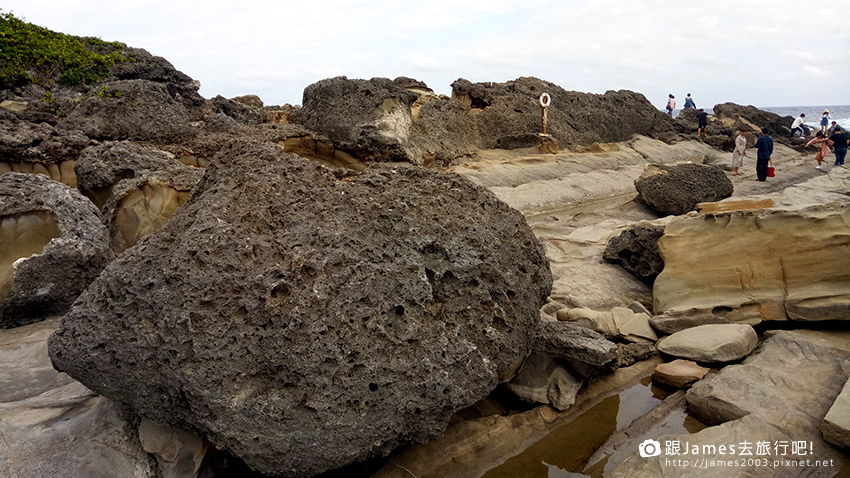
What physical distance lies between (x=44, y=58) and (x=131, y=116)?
12.2ft

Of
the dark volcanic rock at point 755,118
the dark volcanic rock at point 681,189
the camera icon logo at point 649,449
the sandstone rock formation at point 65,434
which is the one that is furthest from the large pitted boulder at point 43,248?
the dark volcanic rock at point 755,118

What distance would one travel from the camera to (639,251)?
17.4ft

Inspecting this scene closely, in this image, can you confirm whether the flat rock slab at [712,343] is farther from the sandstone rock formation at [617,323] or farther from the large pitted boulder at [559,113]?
the large pitted boulder at [559,113]

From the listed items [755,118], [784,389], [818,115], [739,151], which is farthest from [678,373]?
[818,115]

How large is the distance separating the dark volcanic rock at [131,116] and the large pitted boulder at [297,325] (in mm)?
3811

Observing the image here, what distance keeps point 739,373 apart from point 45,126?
6.49 meters

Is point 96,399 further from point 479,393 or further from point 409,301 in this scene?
point 479,393

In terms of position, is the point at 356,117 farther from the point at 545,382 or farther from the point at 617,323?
the point at 545,382

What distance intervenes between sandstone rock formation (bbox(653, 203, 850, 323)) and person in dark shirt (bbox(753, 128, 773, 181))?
6889mm

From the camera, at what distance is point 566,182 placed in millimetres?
10414

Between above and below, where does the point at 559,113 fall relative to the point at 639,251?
above

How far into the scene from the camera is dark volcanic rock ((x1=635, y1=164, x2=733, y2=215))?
7.95m

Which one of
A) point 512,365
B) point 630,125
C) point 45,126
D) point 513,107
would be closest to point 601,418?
point 512,365

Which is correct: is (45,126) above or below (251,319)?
above
